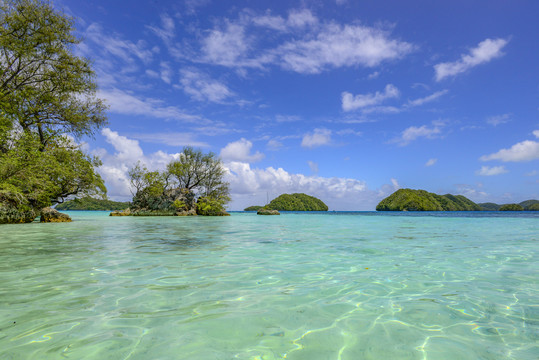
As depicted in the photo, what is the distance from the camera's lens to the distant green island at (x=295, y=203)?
431ft

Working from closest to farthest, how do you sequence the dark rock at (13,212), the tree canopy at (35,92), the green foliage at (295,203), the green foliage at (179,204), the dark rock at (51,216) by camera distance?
the tree canopy at (35,92) < the dark rock at (13,212) < the dark rock at (51,216) < the green foliage at (179,204) < the green foliage at (295,203)

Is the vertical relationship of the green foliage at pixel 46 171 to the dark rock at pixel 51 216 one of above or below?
above

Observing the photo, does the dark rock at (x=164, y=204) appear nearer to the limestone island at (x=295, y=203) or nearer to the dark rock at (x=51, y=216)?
the dark rock at (x=51, y=216)

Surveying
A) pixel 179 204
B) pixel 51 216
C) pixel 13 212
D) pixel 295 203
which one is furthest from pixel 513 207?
pixel 13 212

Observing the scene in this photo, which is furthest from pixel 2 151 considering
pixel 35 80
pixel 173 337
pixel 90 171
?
pixel 173 337

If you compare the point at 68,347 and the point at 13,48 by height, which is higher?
the point at 13,48

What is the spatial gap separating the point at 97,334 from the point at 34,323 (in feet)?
2.96

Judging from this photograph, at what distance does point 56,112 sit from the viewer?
63.5 feet

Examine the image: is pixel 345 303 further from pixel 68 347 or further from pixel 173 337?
pixel 68 347

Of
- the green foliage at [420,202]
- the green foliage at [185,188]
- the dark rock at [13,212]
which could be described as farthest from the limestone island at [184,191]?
the green foliage at [420,202]

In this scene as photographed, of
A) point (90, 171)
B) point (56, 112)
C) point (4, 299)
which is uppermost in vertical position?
point (56, 112)

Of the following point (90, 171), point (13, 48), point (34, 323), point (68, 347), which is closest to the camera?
point (68, 347)

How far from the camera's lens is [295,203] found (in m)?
135

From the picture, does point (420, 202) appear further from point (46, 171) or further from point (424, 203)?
point (46, 171)
